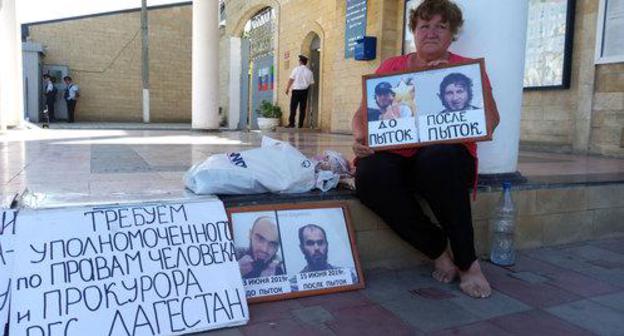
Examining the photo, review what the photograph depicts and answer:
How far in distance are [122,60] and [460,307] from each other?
2133cm

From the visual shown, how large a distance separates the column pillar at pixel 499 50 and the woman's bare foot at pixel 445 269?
794mm

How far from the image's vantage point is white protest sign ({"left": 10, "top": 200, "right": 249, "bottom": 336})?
1851 millimetres

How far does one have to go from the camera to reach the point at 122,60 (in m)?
21.1

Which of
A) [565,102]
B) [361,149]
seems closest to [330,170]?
[361,149]

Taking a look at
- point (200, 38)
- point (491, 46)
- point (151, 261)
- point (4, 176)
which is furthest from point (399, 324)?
point (200, 38)

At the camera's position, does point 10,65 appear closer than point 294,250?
No

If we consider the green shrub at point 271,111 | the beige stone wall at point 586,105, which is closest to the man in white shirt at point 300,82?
the green shrub at point 271,111

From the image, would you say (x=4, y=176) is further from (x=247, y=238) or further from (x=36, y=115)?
(x=36, y=115)

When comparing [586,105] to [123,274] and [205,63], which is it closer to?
[123,274]

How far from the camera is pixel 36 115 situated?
18000 millimetres

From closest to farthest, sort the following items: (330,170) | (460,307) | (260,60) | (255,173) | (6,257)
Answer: (6,257) < (460,307) < (255,173) < (330,170) < (260,60)

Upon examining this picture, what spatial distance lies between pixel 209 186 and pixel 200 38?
27.6ft

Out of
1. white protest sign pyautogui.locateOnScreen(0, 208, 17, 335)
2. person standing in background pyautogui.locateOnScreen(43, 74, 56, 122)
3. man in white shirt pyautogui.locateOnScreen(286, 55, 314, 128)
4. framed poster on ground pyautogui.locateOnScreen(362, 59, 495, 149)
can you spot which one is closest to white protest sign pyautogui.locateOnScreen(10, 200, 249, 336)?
white protest sign pyautogui.locateOnScreen(0, 208, 17, 335)

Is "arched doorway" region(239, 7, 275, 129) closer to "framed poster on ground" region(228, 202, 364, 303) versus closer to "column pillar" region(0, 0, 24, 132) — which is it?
"column pillar" region(0, 0, 24, 132)
